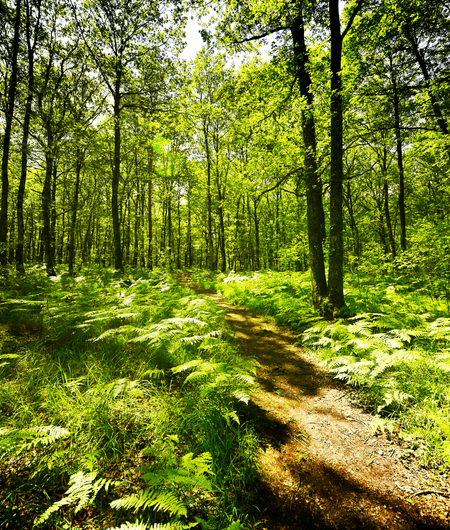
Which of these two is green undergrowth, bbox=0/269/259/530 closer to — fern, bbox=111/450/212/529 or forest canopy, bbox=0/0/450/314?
fern, bbox=111/450/212/529

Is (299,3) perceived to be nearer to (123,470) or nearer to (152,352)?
A: (152,352)

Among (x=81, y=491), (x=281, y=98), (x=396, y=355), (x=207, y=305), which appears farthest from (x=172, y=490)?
(x=281, y=98)

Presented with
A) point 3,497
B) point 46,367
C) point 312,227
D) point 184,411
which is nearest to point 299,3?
point 312,227

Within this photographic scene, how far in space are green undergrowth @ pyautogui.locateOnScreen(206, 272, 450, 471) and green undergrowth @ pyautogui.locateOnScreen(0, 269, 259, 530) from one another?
1.93 m

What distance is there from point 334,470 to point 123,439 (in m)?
2.28

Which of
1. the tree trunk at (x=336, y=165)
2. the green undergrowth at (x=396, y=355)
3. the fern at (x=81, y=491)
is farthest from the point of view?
the tree trunk at (x=336, y=165)

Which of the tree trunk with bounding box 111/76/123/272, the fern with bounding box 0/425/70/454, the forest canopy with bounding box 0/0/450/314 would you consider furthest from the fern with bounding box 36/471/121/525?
the tree trunk with bounding box 111/76/123/272

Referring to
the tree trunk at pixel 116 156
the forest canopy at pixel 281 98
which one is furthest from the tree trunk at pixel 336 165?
the tree trunk at pixel 116 156

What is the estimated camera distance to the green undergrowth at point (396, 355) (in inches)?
110

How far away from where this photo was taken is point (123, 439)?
2.47 meters

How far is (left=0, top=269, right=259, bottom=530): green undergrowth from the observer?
5.95 feet

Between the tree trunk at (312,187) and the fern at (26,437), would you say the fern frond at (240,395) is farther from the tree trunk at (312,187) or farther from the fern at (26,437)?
the tree trunk at (312,187)

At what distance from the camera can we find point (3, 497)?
5.86ft

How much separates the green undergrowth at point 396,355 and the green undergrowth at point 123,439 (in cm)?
193
